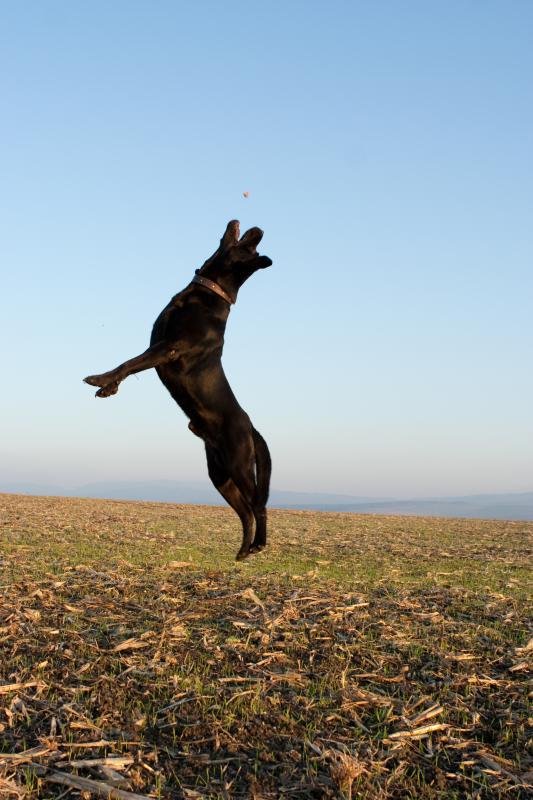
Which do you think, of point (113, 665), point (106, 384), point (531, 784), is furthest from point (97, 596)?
point (531, 784)

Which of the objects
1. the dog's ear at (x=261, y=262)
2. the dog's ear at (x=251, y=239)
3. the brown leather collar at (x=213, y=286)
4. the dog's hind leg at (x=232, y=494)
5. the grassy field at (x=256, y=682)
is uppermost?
the dog's ear at (x=251, y=239)

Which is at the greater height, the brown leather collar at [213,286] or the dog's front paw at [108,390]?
the brown leather collar at [213,286]

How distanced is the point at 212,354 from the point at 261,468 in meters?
1.11

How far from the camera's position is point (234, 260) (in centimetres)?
548

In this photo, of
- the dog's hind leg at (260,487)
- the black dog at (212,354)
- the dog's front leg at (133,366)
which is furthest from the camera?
the dog's hind leg at (260,487)

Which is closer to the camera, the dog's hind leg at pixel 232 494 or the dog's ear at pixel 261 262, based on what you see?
the dog's ear at pixel 261 262

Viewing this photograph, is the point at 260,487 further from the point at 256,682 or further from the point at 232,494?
the point at 256,682

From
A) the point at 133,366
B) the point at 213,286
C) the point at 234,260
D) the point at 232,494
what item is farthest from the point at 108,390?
the point at 232,494

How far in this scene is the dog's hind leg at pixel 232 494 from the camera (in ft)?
19.1

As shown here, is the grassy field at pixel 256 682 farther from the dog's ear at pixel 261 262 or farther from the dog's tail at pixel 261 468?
the dog's ear at pixel 261 262

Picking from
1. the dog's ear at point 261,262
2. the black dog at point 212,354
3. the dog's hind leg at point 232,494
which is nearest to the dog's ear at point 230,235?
the black dog at point 212,354

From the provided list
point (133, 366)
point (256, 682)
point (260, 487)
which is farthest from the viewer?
point (260, 487)

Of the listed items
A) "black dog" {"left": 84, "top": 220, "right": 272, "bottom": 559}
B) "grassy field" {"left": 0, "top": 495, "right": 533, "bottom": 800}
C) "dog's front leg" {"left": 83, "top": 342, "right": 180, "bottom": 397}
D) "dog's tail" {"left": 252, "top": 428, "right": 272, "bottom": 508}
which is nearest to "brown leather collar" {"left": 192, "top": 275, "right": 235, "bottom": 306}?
"black dog" {"left": 84, "top": 220, "right": 272, "bottom": 559}

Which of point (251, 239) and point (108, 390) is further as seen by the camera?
point (251, 239)
